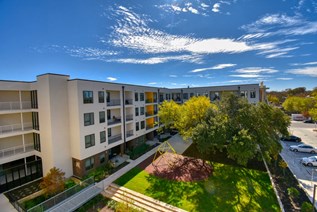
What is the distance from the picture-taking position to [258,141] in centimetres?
1958

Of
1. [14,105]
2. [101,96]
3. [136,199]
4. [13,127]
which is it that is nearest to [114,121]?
[101,96]

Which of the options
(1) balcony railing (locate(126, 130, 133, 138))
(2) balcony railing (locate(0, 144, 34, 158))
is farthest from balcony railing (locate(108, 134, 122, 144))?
(2) balcony railing (locate(0, 144, 34, 158))

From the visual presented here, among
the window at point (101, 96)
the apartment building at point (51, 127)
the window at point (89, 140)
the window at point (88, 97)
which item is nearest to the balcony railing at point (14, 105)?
the apartment building at point (51, 127)

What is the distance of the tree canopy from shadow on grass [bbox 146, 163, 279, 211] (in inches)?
106

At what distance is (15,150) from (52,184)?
682 centimetres

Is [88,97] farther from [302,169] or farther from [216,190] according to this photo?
[302,169]

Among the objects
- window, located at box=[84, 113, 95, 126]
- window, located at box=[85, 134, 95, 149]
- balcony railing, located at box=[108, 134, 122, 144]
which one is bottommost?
balcony railing, located at box=[108, 134, 122, 144]

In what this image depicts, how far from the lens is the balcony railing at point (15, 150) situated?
17719mm

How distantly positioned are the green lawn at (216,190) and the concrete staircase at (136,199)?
1.94 ft

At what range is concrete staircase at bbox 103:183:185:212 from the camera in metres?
14.8

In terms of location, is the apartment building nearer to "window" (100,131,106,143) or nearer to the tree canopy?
"window" (100,131,106,143)

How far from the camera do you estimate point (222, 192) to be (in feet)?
55.0

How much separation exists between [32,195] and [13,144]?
21.8 feet

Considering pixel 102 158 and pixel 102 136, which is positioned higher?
pixel 102 136
